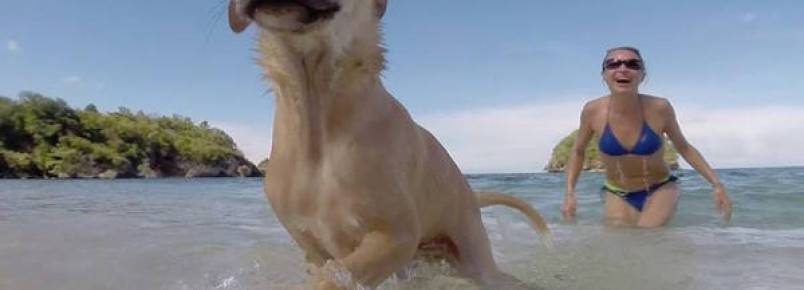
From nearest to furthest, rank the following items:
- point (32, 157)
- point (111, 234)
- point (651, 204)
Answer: point (111, 234) → point (651, 204) → point (32, 157)

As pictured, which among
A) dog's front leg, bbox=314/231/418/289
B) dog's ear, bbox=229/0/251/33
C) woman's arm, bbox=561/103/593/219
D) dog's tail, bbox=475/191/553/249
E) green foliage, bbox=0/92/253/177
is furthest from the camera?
green foliage, bbox=0/92/253/177

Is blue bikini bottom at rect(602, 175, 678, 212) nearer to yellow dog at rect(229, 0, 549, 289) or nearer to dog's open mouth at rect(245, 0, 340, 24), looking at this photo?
yellow dog at rect(229, 0, 549, 289)

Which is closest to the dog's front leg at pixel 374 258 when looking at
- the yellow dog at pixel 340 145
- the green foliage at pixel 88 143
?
the yellow dog at pixel 340 145

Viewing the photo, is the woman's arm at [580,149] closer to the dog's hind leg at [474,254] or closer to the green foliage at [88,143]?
the dog's hind leg at [474,254]

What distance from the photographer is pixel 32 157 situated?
247 ft

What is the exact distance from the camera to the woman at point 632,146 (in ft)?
23.6

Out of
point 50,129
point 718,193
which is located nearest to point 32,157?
point 50,129

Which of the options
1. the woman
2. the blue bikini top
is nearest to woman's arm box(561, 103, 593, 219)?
the woman

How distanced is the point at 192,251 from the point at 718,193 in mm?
4621

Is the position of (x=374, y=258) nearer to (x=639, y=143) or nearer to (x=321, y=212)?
(x=321, y=212)

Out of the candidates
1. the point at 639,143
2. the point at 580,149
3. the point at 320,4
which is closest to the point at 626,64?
the point at 639,143

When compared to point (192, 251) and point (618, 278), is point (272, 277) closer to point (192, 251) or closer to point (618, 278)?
point (192, 251)

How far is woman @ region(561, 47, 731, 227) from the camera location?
721cm

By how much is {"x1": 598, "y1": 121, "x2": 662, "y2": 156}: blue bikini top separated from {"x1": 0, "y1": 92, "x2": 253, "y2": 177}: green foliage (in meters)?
73.8
